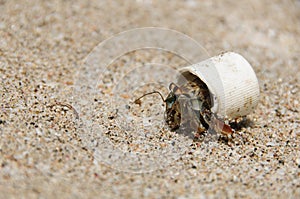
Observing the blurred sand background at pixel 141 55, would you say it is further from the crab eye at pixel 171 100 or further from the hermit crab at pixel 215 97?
the crab eye at pixel 171 100

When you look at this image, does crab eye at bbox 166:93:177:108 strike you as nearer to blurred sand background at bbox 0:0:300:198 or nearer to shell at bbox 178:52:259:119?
shell at bbox 178:52:259:119

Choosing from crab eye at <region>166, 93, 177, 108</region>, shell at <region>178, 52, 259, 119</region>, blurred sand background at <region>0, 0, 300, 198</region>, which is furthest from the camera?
crab eye at <region>166, 93, 177, 108</region>

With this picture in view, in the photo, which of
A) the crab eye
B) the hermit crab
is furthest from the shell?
the crab eye

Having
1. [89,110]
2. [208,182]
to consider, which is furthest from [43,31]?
[208,182]

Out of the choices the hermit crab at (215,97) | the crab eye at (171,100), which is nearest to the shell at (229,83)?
A: the hermit crab at (215,97)

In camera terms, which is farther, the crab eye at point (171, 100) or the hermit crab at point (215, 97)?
the crab eye at point (171, 100)

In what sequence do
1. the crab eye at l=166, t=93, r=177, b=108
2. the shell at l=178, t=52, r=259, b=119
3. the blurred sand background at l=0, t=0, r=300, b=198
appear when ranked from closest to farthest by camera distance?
the blurred sand background at l=0, t=0, r=300, b=198 → the shell at l=178, t=52, r=259, b=119 → the crab eye at l=166, t=93, r=177, b=108
